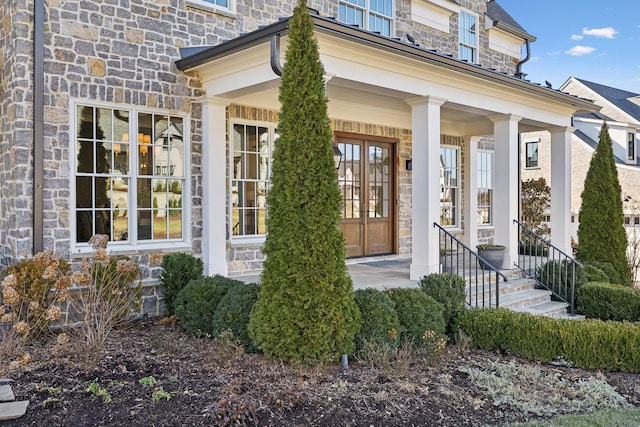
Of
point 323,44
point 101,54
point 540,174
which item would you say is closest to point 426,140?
point 323,44

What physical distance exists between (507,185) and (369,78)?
3.80 m

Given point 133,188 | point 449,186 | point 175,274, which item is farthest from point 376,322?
point 449,186

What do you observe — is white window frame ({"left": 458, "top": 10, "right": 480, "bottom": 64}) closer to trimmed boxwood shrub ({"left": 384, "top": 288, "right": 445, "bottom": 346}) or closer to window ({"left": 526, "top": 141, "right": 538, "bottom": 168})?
trimmed boxwood shrub ({"left": 384, "top": 288, "right": 445, "bottom": 346})

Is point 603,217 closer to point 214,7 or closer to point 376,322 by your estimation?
point 376,322

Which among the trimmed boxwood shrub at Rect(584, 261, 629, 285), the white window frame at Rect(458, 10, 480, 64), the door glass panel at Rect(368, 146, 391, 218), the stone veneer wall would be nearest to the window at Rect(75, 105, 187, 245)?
the stone veneer wall

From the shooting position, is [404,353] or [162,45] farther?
[162,45]

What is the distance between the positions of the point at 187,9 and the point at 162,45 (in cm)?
71

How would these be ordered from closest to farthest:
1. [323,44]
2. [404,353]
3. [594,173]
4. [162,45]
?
[404,353]
[323,44]
[162,45]
[594,173]

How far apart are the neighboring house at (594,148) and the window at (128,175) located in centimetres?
1780

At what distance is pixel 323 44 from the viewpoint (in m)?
6.09

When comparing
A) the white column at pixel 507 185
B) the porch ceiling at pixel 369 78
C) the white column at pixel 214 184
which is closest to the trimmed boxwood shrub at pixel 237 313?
the white column at pixel 214 184

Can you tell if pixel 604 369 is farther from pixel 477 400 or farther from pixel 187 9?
pixel 187 9

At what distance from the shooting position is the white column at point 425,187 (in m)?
7.37

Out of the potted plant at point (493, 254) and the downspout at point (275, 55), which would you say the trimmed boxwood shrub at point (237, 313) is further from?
the potted plant at point (493, 254)
